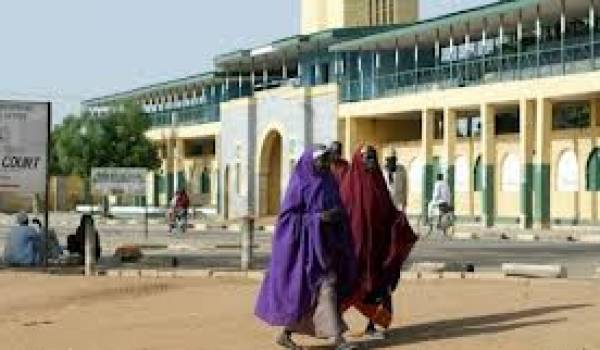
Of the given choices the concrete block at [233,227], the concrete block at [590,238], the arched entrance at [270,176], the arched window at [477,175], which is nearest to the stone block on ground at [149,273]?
the concrete block at [590,238]

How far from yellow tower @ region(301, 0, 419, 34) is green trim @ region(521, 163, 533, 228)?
80.3 ft

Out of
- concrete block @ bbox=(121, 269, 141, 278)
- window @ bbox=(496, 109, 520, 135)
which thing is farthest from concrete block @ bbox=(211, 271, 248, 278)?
window @ bbox=(496, 109, 520, 135)

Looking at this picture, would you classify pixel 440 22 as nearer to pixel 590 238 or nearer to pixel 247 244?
pixel 590 238

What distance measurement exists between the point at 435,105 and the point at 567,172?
606 cm

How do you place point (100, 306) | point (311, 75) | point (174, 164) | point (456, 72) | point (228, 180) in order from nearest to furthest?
point (100, 306)
point (456, 72)
point (311, 75)
point (228, 180)
point (174, 164)

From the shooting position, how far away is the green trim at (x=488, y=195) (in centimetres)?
4262

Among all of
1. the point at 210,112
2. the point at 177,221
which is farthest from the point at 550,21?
the point at 210,112

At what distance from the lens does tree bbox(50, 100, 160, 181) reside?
7106cm

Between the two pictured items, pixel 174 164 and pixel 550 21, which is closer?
pixel 550 21

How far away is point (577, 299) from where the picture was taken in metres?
12.6

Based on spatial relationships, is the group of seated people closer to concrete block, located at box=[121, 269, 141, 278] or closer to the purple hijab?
concrete block, located at box=[121, 269, 141, 278]

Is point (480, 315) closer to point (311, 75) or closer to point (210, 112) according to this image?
point (311, 75)

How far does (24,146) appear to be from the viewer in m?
19.0

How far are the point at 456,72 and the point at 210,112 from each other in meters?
24.8
